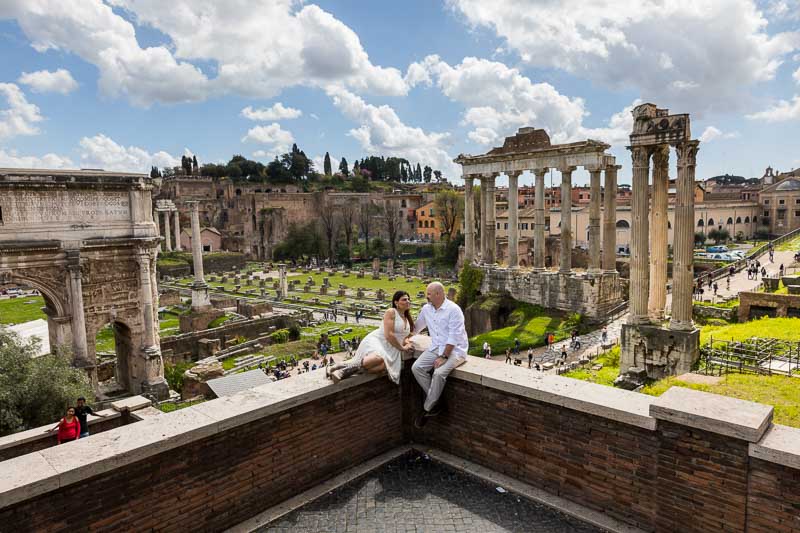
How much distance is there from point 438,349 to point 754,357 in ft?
34.6

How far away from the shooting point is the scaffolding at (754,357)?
11883 mm

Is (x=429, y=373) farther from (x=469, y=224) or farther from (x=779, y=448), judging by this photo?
(x=469, y=224)

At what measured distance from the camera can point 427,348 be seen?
5.50m

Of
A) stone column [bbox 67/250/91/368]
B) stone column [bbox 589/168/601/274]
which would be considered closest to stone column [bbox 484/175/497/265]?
stone column [bbox 589/168/601/274]

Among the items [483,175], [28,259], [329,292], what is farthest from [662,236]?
[329,292]

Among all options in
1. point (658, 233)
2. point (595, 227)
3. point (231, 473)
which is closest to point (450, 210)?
point (595, 227)

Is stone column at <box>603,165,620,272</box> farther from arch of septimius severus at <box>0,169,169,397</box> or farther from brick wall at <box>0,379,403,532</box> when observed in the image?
brick wall at <box>0,379,403,532</box>

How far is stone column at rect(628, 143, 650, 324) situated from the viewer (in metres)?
14.3

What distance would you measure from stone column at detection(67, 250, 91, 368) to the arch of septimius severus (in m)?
0.03

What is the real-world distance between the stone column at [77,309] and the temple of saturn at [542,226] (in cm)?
1732

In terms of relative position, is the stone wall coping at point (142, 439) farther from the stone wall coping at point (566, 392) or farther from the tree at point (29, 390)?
the tree at point (29, 390)

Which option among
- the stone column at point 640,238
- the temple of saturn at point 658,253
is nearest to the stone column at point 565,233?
the temple of saturn at point 658,253

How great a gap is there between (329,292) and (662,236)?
110ft

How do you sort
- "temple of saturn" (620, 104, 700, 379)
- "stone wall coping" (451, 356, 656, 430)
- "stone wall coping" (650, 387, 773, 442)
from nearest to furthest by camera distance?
"stone wall coping" (650, 387, 773, 442) → "stone wall coping" (451, 356, 656, 430) → "temple of saturn" (620, 104, 700, 379)
